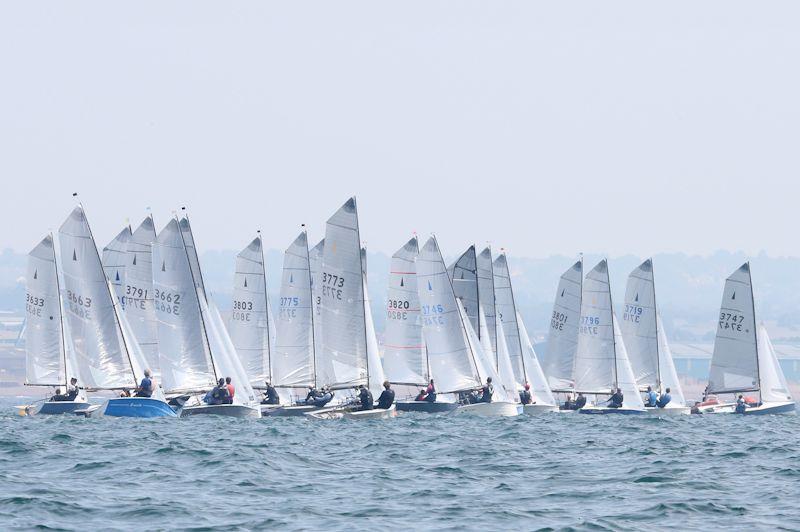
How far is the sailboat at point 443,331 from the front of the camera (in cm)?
5372

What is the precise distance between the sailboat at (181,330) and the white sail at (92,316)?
143 cm

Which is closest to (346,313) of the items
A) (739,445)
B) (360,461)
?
(739,445)

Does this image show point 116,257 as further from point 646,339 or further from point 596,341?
point 646,339

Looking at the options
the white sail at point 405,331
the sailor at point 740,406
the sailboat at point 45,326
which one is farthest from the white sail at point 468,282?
the sailboat at point 45,326

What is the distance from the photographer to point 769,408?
66438 mm

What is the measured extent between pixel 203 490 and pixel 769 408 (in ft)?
151

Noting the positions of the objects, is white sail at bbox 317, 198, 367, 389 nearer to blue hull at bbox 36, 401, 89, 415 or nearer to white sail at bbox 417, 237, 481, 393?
white sail at bbox 417, 237, 481, 393

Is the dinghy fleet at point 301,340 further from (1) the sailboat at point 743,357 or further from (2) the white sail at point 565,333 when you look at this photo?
(2) the white sail at point 565,333

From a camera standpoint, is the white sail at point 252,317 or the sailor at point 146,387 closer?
the sailor at point 146,387

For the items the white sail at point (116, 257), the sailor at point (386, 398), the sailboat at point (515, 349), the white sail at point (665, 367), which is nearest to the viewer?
the sailor at point (386, 398)

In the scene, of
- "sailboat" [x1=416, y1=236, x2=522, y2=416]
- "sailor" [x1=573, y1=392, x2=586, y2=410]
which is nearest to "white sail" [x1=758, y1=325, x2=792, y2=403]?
"sailor" [x1=573, y1=392, x2=586, y2=410]

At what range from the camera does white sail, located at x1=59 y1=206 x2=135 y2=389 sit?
48.5 metres

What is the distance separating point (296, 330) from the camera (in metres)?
54.8

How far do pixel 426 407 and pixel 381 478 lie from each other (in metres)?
24.9
